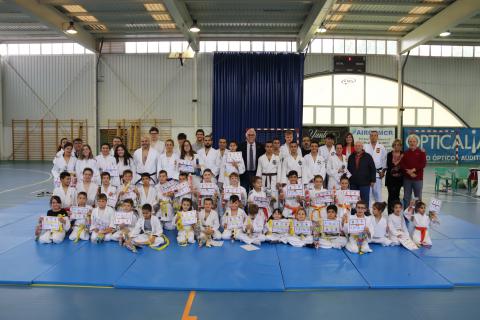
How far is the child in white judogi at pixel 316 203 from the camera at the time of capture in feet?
20.3

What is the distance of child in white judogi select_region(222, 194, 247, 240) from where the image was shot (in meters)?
5.91

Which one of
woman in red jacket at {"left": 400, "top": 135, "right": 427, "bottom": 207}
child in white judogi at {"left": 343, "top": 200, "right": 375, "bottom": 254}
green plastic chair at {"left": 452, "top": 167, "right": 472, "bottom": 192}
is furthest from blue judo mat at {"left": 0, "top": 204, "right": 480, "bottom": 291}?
green plastic chair at {"left": 452, "top": 167, "right": 472, "bottom": 192}

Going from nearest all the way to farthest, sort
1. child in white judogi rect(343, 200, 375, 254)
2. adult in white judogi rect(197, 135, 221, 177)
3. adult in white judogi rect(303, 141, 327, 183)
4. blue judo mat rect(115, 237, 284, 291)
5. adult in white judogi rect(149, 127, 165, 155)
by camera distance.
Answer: blue judo mat rect(115, 237, 284, 291) → child in white judogi rect(343, 200, 375, 254) → adult in white judogi rect(303, 141, 327, 183) → adult in white judogi rect(149, 127, 165, 155) → adult in white judogi rect(197, 135, 221, 177)

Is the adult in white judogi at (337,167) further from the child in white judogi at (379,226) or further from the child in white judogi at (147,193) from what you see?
the child in white judogi at (147,193)

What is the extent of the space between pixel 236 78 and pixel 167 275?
1364 centimetres

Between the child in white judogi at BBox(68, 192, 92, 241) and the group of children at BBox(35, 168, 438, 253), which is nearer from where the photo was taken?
the group of children at BBox(35, 168, 438, 253)

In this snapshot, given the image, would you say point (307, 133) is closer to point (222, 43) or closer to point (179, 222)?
point (222, 43)

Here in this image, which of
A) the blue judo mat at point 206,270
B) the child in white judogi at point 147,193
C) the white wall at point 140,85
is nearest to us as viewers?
the blue judo mat at point 206,270

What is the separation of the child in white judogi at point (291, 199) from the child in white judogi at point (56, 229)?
370 centimetres

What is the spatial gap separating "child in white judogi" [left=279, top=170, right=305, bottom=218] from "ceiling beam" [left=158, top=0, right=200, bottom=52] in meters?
7.76

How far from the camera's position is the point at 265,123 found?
16750 millimetres

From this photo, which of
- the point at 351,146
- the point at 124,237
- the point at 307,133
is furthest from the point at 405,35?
the point at 124,237

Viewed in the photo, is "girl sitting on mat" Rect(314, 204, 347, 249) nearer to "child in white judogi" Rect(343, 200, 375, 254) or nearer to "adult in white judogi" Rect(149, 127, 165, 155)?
"child in white judogi" Rect(343, 200, 375, 254)

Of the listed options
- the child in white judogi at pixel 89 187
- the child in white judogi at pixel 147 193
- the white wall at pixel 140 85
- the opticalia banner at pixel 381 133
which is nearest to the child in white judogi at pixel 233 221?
the child in white judogi at pixel 147 193
